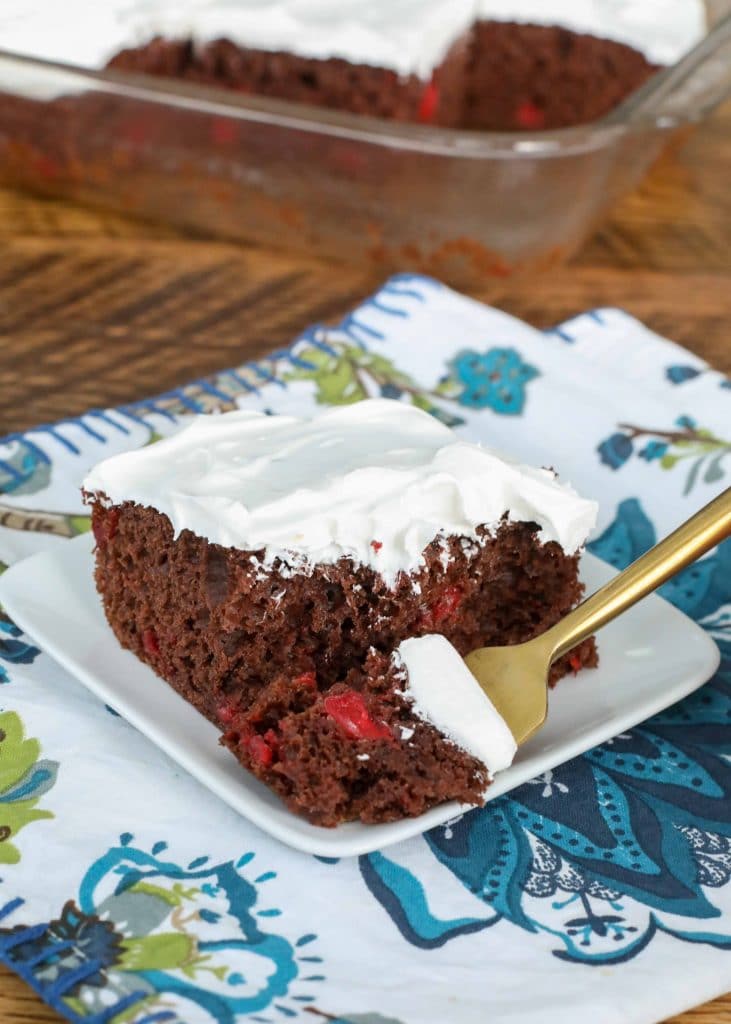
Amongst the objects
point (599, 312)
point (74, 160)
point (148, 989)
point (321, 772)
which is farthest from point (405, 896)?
point (74, 160)

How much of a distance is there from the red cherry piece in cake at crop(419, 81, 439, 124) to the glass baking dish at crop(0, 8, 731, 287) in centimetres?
47

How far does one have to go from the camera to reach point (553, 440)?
1921mm

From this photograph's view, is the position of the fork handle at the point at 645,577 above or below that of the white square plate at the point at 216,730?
above

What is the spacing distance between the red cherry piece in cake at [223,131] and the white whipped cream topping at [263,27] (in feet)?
1.54

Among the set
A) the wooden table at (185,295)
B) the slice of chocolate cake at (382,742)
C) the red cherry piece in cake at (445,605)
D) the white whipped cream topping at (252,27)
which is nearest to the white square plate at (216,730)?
the slice of chocolate cake at (382,742)

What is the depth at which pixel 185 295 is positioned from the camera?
94.1 inches

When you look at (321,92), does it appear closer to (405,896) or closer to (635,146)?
(635,146)

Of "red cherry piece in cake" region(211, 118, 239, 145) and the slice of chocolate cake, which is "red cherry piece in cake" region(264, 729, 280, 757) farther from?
"red cherry piece in cake" region(211, 118, 239, 145)

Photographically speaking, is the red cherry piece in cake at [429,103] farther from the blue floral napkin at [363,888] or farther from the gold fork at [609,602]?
the gold fork at [609,602]

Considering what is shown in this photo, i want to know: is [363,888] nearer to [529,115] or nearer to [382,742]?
[382,742]

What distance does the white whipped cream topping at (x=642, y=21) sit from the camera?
300 cm

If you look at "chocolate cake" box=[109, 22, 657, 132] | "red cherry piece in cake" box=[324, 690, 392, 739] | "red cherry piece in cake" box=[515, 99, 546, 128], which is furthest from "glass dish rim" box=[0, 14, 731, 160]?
"red cherry piece in cake" box=[324, 690, 392, 739]

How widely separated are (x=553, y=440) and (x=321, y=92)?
4.07 ft

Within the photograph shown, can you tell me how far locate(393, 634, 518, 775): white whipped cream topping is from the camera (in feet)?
3.95
